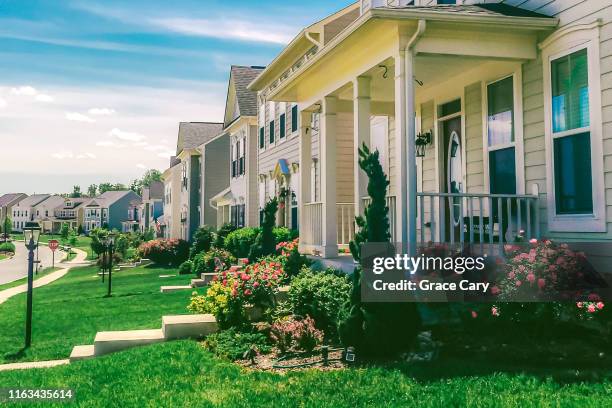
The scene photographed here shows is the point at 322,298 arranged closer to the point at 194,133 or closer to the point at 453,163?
the point at 453,163

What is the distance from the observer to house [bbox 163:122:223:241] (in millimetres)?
36406

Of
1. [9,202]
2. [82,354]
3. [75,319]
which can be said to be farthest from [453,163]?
[9,202]

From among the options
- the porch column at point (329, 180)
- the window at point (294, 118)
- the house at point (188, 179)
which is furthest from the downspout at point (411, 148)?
the house at point (188, 179)

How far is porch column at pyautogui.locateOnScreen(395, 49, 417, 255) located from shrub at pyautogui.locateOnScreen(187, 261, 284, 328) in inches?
89.4

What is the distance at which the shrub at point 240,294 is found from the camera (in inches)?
311

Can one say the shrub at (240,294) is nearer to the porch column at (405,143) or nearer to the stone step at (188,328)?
the stone step at (188,328)

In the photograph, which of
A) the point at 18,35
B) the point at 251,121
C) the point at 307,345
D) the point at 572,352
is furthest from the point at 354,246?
the point at 251,121

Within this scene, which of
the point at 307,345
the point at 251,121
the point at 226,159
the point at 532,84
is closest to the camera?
the point at 307,345

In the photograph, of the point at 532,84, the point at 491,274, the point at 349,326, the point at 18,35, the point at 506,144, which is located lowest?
the point at 349,326

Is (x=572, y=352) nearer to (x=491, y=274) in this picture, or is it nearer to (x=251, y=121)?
(x=491, y=274)

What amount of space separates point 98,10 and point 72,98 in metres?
2.93

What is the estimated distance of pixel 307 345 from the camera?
6582 millimetres

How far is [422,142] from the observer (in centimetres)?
1032

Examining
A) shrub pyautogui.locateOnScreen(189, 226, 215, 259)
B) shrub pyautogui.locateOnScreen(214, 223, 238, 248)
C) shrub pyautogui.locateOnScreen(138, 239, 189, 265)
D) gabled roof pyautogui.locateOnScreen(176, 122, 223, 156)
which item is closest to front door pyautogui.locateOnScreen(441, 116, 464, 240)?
shrub pyautogui.locateOnScreen(214, 223, 238, 248)
